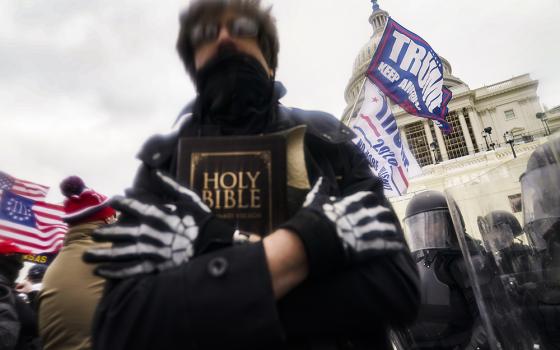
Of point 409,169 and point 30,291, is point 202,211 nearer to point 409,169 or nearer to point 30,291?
point 30,291

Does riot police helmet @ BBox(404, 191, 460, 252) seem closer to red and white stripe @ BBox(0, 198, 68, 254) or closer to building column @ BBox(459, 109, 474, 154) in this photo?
red and white stripe @ BBox(0, 198, 68, 254)

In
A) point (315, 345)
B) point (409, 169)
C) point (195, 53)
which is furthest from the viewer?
point (409, 169)

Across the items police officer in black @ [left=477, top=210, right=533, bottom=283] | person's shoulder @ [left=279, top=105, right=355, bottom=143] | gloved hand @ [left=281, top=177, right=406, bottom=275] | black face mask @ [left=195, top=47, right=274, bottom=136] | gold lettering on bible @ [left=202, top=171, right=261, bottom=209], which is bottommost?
police officer in black @ [left=477, top=210, right=533, bottom=283]

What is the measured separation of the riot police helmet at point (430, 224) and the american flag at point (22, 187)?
236 inches

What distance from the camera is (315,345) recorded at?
3.02 feet

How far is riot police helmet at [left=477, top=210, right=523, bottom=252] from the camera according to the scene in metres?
2.25

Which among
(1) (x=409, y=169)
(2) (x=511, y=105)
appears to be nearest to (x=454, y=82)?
(2) (x=511, y=105)

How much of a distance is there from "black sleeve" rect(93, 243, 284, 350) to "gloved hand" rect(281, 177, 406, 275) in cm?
12

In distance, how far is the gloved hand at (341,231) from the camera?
85cm

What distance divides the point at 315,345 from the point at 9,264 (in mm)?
3559

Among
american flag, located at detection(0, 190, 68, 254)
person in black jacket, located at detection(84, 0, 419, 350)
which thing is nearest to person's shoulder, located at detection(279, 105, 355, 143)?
person in black jacket, located at detection(84, 0, 419, 350)

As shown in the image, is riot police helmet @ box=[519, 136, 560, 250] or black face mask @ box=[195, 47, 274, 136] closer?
black face mask @ box=[195, 47, 274, 136]

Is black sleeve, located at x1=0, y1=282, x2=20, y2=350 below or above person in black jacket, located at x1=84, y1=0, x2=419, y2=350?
below

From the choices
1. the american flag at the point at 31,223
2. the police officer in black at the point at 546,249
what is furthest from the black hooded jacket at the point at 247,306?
the american flag at the point at 31,223
